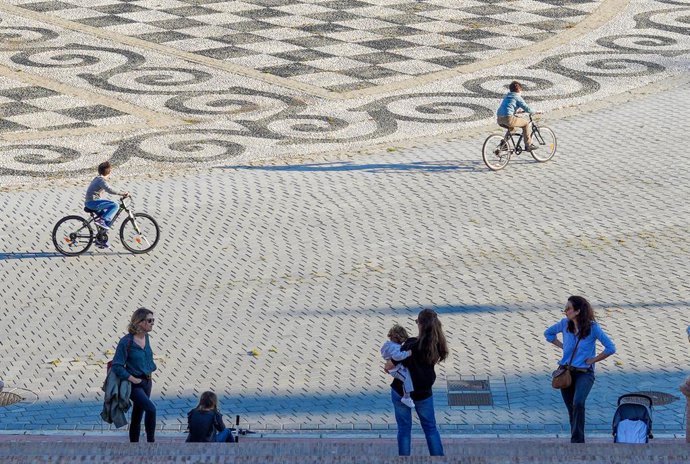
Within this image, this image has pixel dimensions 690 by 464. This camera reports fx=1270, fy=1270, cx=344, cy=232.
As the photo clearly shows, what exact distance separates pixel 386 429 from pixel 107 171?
662cm

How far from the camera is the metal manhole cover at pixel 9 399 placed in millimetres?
12219

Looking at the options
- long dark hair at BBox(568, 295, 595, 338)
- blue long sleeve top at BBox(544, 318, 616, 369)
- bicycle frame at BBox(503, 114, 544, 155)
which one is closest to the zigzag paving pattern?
bicycle frame at BBox(503, 114, 544, 155)

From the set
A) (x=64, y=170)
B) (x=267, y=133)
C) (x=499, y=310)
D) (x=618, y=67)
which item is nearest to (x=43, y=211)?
(x=64, y=170)

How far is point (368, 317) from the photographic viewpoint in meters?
14.4

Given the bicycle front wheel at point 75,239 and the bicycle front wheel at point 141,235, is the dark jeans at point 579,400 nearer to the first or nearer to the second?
the bicycle front wheel at point 141,235

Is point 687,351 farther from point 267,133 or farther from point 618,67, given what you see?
point 618,67

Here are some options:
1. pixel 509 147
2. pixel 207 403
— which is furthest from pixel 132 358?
pixel 509 147

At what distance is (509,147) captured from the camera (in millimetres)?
20469

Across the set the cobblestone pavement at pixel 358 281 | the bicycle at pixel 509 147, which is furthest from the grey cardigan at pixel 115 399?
the bicycle at pixel 509 147

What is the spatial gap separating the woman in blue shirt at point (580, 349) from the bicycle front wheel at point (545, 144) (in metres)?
10.6

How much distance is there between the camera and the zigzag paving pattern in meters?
12.9

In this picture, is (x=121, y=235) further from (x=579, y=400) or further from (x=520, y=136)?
(x=579, y=400)

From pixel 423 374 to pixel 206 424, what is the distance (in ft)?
5.67

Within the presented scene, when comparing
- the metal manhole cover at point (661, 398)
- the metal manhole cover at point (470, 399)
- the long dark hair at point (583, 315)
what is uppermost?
the long dark hair at point (583, 315)
